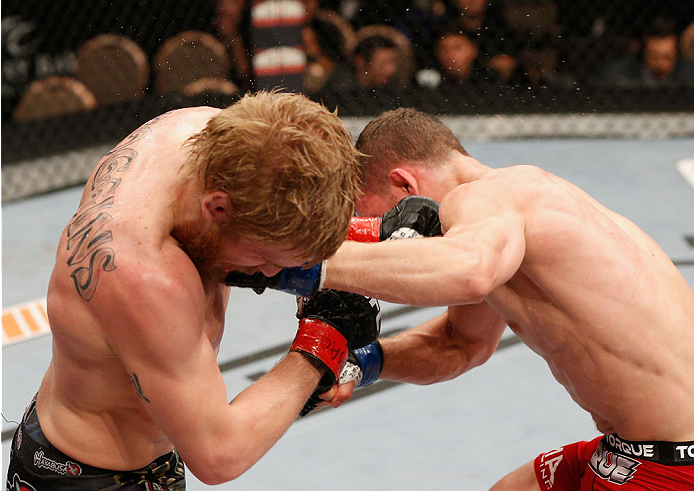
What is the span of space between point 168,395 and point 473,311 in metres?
0.91

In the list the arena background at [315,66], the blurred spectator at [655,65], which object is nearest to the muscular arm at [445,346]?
the arena background at [315,66]

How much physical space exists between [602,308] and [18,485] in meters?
1.10

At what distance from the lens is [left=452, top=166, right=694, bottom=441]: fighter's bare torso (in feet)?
5.06

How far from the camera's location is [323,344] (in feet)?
5.10

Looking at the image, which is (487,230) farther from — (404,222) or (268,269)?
(268,269)

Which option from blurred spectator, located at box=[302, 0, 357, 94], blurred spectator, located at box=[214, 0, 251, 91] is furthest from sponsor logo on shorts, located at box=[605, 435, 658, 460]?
blurred spectator, located at box=[302, 0, 357, 94]

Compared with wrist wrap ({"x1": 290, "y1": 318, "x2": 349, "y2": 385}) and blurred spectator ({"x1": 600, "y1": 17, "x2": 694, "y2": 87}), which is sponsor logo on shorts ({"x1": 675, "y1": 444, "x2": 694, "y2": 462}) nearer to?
wrist wrap ({"x1": 290, "y1": 318, "x2": 349, "y2": 385})

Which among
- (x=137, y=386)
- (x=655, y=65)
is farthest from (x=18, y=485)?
(x=655, y=65)

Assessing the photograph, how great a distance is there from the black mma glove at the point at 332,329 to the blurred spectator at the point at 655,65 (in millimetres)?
4966

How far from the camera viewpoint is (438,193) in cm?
180

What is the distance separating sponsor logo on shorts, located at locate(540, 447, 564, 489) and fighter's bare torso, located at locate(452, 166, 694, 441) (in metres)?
0.19

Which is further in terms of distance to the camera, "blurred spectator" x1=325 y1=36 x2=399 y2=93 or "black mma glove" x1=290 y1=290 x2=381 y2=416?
"blurred spectator" x1=325 y1=36 x2=399 y2=93

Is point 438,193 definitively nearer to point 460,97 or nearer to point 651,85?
point 460,97

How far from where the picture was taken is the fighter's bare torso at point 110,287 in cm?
127
